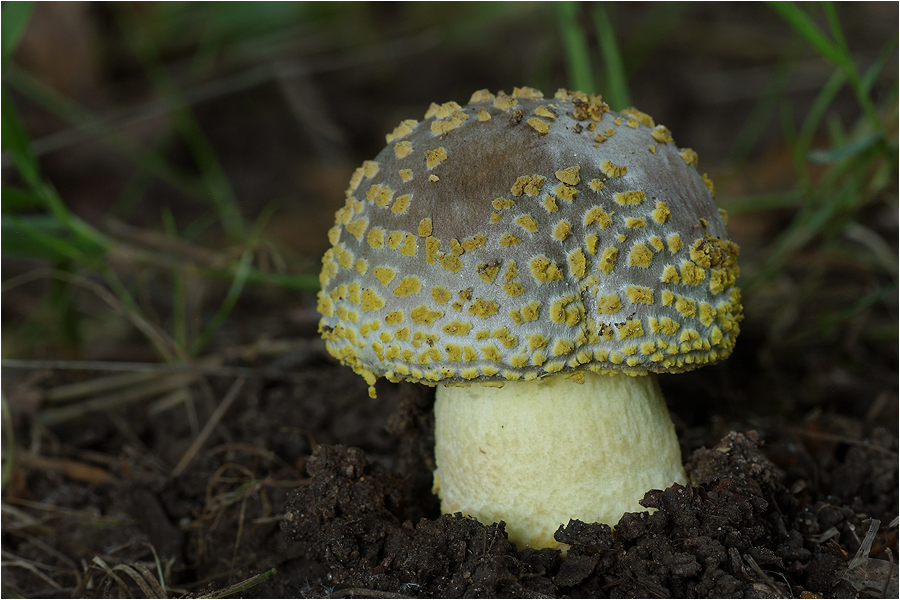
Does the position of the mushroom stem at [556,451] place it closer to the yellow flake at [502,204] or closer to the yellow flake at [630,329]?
the yellow flake at [630,329]

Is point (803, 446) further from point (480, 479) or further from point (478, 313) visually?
point (478, 313)

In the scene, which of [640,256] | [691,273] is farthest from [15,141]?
[691,273]

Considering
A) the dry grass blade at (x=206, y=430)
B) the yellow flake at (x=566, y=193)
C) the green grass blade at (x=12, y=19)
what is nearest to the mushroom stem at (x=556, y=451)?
the yellow flake at (x=566, y=193)

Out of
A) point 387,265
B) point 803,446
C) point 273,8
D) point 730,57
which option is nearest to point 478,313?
point 387,265

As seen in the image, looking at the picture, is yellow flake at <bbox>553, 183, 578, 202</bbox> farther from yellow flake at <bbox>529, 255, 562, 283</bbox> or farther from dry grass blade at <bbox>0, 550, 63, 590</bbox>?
dry grass blade at <bbox>0, 550, 63, 590</bbox>

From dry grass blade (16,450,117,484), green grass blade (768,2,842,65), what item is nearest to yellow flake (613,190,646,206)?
green grass blade (768,2,842,65)

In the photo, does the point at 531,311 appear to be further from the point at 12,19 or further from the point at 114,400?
the point at 12,19

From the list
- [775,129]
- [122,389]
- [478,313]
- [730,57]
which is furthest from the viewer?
[730,57]
